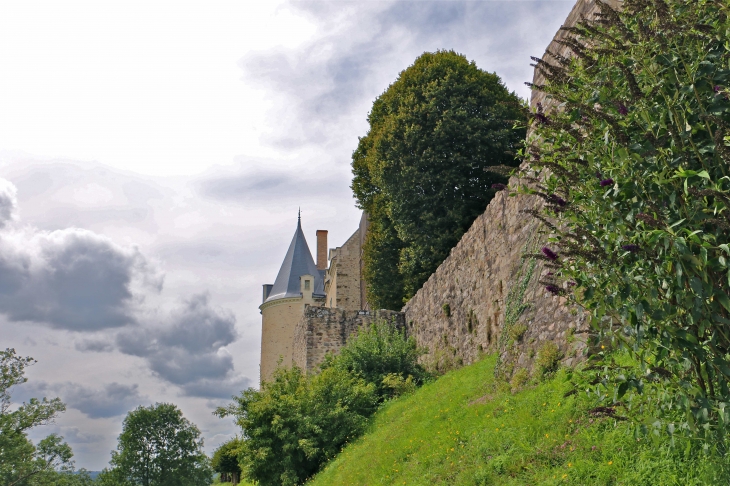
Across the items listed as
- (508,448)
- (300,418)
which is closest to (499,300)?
(300,418)

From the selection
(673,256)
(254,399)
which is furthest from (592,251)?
(254,399)

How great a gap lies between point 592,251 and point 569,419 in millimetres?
3556

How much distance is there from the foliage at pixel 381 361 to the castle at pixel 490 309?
1.84 ft

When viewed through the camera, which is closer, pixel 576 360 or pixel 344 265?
pixel 576 360

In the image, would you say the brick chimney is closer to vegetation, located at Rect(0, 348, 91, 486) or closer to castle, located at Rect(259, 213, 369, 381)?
castle, located at Rect(259, 213, 369, 381)

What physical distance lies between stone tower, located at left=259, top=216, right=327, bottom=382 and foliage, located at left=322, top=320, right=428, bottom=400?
1801cm

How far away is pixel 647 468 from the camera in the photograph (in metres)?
5.73

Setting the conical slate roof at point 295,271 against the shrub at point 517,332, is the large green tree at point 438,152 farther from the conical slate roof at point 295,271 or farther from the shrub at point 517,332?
the conical slate roof at point 295,271

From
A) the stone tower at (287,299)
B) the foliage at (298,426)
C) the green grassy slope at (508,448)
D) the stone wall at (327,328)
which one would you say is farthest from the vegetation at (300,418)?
the stone tower at (287,299)

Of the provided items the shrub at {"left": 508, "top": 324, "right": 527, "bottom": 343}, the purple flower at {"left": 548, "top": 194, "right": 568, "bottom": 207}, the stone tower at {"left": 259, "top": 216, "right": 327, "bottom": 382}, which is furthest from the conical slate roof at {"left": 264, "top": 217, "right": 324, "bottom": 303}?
the purple flower at {"left": 548, "top": 194, "right": 568, "bottom": 207}

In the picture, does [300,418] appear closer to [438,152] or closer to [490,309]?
[490,309]

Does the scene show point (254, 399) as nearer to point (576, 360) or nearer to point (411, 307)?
point (411, 307)

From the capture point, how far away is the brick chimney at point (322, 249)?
161 feet

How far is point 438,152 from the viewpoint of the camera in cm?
2259
